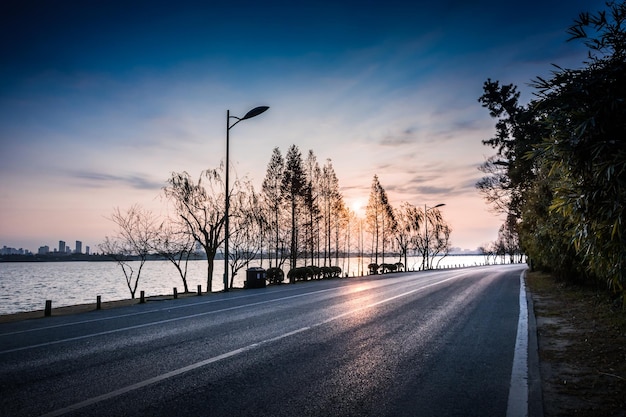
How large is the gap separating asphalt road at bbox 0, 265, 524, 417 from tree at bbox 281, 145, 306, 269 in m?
29.2

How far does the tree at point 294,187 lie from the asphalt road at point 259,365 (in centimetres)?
2922

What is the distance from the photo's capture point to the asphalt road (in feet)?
13.9

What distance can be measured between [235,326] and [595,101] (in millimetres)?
8029

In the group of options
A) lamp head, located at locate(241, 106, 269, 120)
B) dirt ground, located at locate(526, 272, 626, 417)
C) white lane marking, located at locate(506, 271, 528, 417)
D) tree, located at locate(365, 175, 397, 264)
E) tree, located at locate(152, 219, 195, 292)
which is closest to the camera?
white lane marking, located at locate(506, 271, 528, 417)

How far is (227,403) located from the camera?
168 inches

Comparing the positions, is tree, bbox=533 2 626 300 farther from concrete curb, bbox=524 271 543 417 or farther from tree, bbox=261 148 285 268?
tree, bbox=261 148 285 268

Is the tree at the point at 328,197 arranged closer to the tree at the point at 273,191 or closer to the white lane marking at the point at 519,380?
the tree at the point at 273,191

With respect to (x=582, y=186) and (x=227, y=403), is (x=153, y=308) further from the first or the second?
(x=582, y=186)

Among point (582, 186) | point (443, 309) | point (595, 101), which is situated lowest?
point (443, 309)

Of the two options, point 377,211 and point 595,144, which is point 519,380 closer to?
point 595,144

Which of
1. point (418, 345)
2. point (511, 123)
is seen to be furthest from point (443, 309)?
point (511, 123)

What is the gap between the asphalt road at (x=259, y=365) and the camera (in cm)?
425

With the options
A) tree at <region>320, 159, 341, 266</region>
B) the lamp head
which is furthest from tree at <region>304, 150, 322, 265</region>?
the lamp head

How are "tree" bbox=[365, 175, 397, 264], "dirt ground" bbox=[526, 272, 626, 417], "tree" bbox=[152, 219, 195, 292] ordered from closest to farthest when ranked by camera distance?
"dirt ground" bbox=[526, 272, 626, 417]
"tree" bbox=[152, 219, 195, 292]
"tree" bbox=[365, 175, 397, 264]
